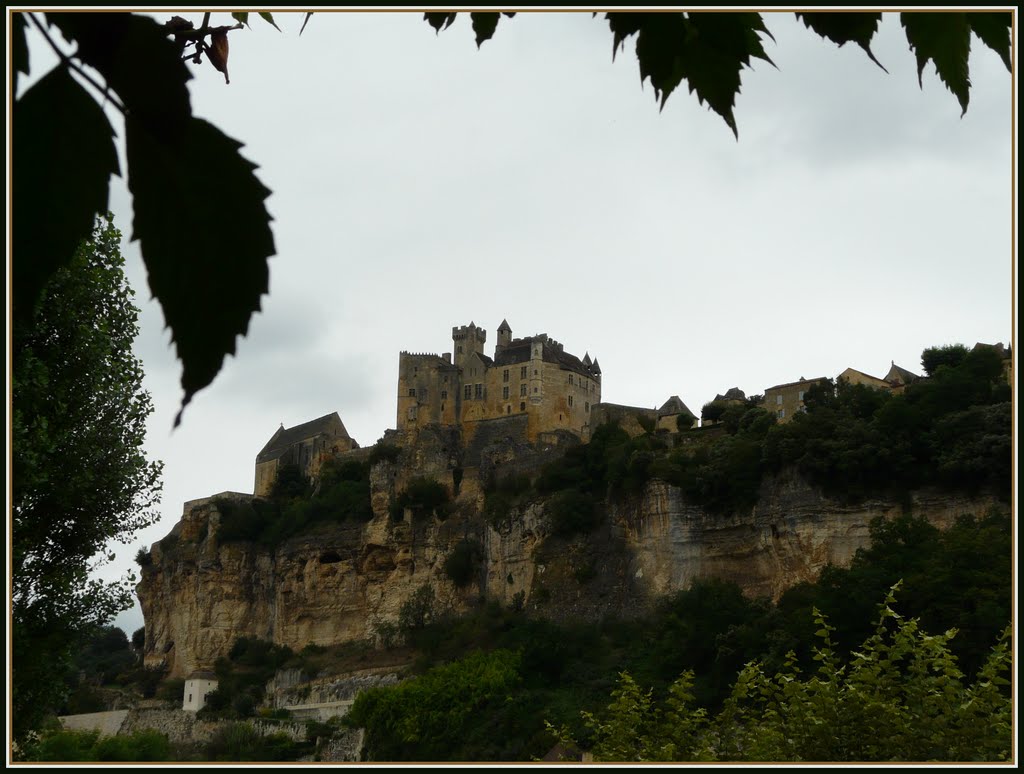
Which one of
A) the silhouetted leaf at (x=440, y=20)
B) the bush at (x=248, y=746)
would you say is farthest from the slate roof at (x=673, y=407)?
the silhouetted leaf at (x=440, y=20)

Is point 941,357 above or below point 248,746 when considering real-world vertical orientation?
above

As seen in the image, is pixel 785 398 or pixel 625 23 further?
pixel 785 398

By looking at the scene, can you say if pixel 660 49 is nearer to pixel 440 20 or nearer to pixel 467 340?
pixel 440 20

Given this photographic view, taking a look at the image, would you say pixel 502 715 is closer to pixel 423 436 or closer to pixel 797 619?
pixel 797 619

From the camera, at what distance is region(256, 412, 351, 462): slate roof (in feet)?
179

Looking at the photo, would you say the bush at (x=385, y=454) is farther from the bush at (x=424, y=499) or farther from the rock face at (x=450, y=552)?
the bush at (x=424, y=499)

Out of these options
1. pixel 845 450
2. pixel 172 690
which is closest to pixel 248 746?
pixel 172 690

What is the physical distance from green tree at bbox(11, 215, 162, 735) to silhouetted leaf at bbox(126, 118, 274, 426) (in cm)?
961

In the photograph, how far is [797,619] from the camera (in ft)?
81.8

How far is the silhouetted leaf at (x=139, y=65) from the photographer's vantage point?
2.55ft

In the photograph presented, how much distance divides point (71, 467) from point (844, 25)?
11596 millimetres

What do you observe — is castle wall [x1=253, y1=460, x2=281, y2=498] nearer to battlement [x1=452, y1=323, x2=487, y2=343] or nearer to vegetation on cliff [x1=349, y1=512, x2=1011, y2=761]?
battlement [x1=452, y1=323, x2=487, y2=343]

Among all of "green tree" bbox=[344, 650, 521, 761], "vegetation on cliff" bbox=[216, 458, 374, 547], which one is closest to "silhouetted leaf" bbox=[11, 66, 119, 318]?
"green tree" bbox=[344, 650, 521, 761]

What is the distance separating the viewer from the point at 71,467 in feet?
38.7
